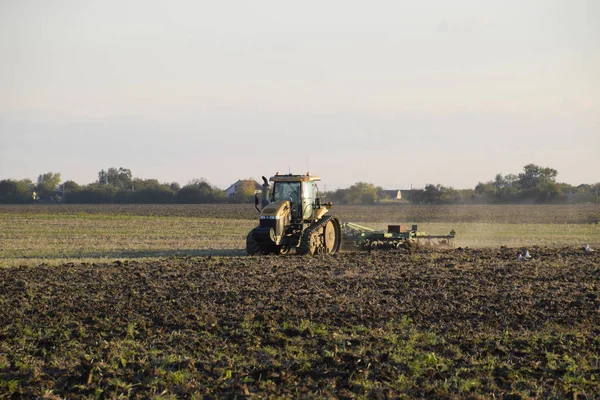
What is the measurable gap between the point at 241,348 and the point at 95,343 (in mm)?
2084

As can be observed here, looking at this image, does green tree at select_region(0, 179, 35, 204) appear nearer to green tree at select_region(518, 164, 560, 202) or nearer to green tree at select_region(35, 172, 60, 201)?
green tree at select_region(35, 172, 60, 201)

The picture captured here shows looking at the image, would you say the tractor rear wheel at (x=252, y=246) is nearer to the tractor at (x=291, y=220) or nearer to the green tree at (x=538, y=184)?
the tractor at (x=291, y=220)

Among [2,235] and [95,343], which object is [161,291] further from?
[2,235]

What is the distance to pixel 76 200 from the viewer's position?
95812mm

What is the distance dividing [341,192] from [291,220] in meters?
60.6

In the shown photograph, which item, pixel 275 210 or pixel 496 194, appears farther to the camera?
pixel 496 194

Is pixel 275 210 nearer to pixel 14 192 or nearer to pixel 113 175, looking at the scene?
pixel 14 192

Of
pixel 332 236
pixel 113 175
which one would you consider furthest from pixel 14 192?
pixel 332 236

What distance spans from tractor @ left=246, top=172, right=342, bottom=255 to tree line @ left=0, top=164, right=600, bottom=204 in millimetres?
56392

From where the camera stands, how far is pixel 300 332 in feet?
Answer: 35.5

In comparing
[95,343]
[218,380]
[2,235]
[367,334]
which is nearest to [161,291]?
[95,343]

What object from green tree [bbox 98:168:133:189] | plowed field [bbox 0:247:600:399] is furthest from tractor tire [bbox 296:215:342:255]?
green tree [bbox 98:168:133:189]

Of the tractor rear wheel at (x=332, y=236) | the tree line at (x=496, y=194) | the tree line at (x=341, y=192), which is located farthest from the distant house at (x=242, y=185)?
the tractor rear wheel at (x=332, y=236)

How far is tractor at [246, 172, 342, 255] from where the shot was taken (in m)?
20.5
